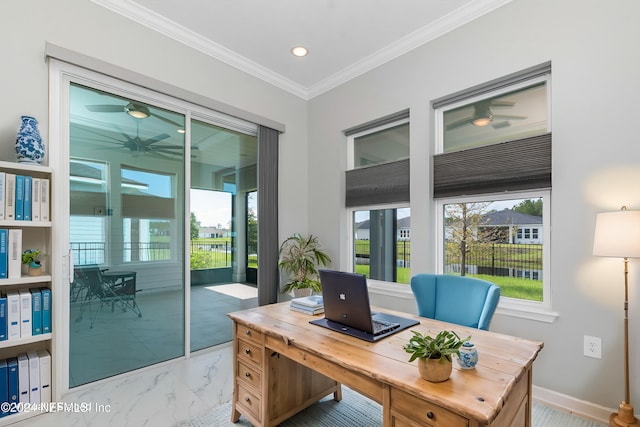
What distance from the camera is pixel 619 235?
5.77 feet

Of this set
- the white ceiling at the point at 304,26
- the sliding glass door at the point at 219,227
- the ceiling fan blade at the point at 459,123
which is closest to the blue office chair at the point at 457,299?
the ceiling fan blade at the point at 459,123

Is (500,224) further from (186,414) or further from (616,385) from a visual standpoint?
(186,414)

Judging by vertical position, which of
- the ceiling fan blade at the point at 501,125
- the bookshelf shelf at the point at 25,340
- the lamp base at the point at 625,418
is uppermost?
the ceiling fan blade at the point at 501,125

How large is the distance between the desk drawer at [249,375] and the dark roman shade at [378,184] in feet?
6.71

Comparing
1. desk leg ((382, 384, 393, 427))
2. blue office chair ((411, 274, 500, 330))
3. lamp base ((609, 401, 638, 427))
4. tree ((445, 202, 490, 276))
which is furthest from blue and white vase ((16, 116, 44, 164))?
lamp base ((609, 401, 638, 427))

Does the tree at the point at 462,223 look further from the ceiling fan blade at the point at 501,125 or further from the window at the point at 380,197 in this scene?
the ceiling fan blade at the point at 501,125

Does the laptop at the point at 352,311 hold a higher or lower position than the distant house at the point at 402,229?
lower

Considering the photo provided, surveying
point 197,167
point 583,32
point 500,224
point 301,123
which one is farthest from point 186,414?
point 583,32

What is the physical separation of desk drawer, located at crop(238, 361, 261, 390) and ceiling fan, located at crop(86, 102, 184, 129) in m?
2.25

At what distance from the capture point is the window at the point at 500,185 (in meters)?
2.38

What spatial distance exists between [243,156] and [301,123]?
96 centimetres

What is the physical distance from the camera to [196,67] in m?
3.06

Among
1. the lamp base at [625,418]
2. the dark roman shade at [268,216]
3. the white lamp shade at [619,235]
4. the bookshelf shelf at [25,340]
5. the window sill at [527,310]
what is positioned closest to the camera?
the white lamp shade at [619,235]

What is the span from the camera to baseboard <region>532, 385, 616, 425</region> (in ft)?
6.60
